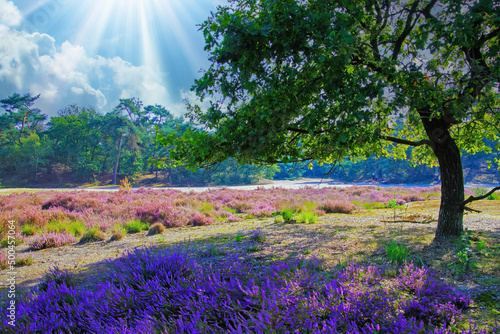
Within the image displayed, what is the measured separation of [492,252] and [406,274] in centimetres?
230

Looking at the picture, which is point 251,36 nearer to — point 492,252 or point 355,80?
point 355,80

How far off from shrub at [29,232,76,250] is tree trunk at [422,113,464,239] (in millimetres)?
A: 9091

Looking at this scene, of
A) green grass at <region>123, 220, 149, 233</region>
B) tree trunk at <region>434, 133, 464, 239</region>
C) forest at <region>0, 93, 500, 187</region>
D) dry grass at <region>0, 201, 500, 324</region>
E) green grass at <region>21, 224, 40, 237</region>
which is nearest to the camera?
dry grass at <region>0, 201, 500, 324</region>

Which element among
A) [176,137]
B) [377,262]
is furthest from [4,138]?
[377,262]

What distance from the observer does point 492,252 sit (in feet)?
13.8

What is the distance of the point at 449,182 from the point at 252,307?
478cm

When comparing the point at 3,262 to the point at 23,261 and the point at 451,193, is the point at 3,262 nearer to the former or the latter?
the point at 23,261

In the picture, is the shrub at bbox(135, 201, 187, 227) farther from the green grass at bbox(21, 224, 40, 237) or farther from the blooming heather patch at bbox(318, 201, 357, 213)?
the blooming heather patch at bbox(318, 201, 357, 213)

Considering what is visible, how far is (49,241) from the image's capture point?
7020 mm

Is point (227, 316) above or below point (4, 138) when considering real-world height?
below

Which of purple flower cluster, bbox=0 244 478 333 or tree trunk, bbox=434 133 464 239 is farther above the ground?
tree trunk, bbox=434 133 464 239

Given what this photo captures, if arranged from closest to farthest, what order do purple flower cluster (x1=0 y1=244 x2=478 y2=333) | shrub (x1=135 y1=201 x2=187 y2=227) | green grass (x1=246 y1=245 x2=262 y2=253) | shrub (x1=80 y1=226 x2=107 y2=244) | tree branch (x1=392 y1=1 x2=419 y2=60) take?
purple flower cluster (x1=0 y1=244 x2=478 y2=333), tree branch (x1=392 y1=1 x2=419 y2=60), green grass (x1=246 y1=245 x2=262 y2=253), shrub (x1=80 y1=226 x2=107 y2=244), shrub (x1=135 y1=201 x2=187 y2=227)

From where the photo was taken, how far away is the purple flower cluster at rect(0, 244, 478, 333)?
2082 millimetres

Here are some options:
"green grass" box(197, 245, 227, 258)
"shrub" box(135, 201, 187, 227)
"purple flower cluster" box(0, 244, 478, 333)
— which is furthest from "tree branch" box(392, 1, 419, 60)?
"shrub" box(135, 201, 187, 227)
